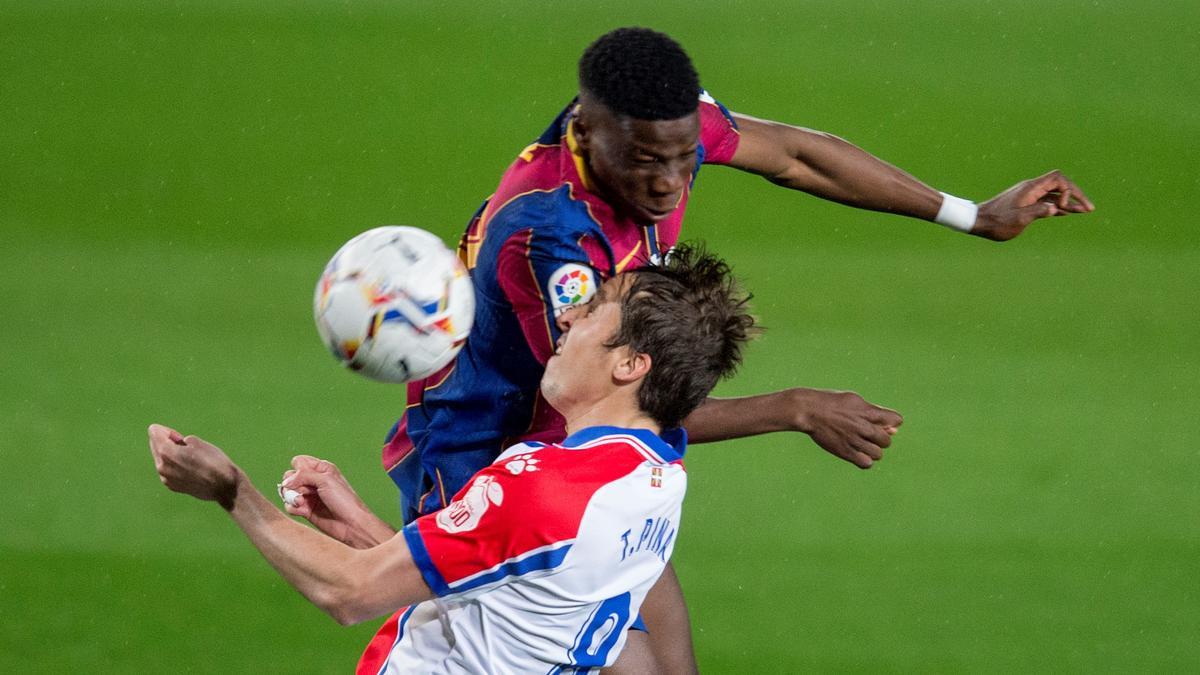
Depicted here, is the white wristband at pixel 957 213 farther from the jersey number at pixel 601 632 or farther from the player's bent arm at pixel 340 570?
the player's bent arm at pixel 340 570

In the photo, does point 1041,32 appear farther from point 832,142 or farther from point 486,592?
point 486,592

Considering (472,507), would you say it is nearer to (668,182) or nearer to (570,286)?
(570,286)

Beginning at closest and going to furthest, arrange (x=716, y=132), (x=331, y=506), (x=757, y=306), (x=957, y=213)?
(x=331, y=506), (x=716, y=132), (x=957, y=213), (x=757, y=306)

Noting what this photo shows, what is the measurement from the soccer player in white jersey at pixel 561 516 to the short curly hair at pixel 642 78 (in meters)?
0.32

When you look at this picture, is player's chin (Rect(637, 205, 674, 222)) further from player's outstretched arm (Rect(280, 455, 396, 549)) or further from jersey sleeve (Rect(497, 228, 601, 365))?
player's outstretched arm (Rect(280, 455, 396, 549))

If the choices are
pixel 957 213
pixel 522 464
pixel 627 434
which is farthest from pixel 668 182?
pixel 957 213

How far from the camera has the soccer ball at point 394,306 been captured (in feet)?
10.0

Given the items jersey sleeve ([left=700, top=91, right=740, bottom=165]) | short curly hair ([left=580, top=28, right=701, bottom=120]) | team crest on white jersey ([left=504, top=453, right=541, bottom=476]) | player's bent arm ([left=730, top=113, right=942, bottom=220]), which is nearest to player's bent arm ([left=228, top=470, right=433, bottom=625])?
team crest on white jersey ([left=504, top=453, right=541, bottom=476])

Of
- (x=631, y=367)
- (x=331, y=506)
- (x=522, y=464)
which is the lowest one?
(x=331, y=506)

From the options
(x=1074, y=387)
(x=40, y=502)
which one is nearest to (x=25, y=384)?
(x=40, y=502)

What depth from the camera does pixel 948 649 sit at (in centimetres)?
491

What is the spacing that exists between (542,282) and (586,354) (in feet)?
0.65

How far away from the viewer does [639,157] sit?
312 centimetres

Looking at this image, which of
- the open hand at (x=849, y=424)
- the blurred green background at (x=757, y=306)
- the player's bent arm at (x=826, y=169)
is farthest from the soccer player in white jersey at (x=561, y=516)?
the blurred green background at (x=757, y=306)
